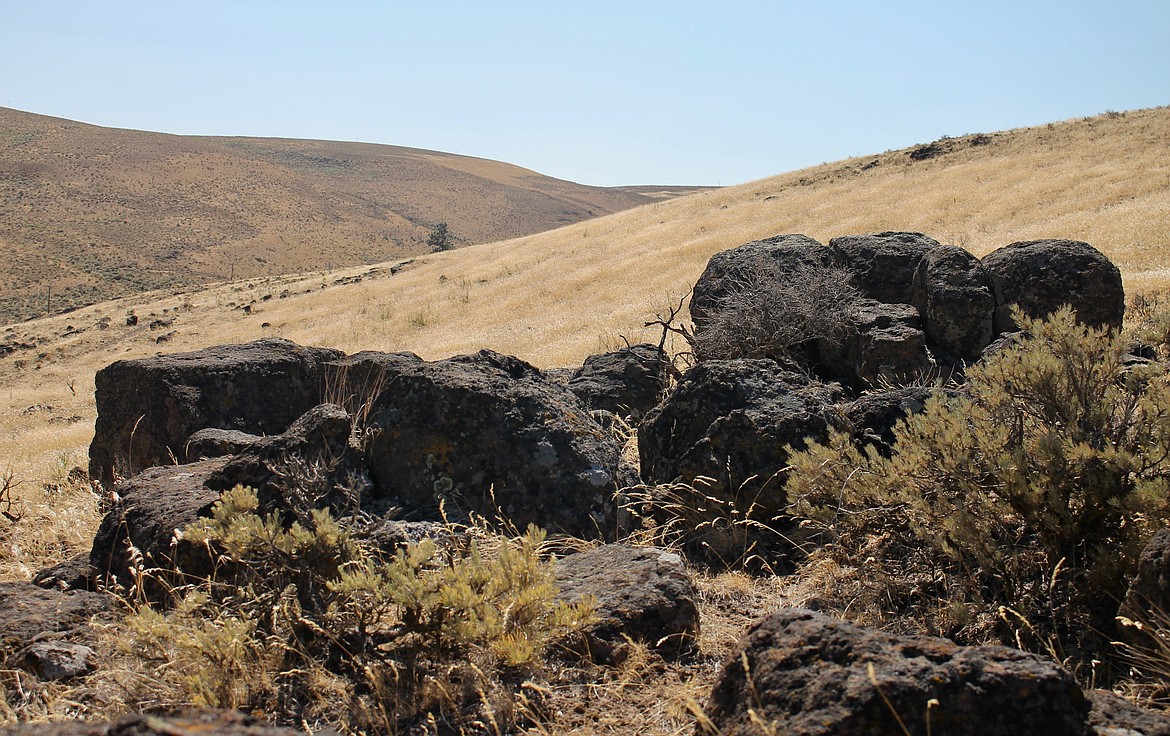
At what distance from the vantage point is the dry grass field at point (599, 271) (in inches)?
730

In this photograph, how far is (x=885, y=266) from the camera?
325 inches

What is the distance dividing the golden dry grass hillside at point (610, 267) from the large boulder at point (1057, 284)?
7.21 meters

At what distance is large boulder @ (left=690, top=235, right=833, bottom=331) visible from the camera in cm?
831

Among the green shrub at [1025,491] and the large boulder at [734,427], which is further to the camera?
the large boulder at [734,427]

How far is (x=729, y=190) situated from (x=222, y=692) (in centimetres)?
3875

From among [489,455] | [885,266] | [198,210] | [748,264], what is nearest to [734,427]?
Result: [489,455]

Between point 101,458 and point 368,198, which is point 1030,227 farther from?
point 368,198

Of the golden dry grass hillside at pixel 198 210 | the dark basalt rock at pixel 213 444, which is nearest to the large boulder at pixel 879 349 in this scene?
the dark basalt rock at pixel 213 444

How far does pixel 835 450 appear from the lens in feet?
13.5

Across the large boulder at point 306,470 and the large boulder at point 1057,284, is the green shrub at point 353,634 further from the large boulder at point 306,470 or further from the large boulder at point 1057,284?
the large boulder at point 1057,284

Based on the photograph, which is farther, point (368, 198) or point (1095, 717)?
point (368, 198)

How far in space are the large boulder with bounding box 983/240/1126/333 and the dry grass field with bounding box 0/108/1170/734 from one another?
7039 mm

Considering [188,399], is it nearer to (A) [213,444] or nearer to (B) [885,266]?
(A) [213,444]

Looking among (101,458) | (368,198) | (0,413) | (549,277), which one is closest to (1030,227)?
(549,277)
